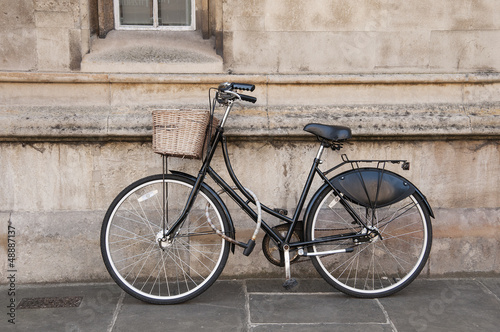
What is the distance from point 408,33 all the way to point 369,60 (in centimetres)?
A: 39

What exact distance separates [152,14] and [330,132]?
1.96 metres

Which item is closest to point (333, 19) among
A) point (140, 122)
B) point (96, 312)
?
point (140, 122)

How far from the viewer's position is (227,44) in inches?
192

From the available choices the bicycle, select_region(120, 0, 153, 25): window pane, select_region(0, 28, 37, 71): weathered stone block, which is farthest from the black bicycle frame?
select_region(0, 28, 37, 71): weathered stone block

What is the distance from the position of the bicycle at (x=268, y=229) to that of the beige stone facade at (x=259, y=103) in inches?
8.7

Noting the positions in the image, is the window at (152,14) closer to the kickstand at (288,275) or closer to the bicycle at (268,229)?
the bicycle at (268,229)

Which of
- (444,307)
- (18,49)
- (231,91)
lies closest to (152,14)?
(18,49)

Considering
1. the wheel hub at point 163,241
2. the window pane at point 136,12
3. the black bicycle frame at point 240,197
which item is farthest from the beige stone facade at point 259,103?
the wheel hub at point 163,241

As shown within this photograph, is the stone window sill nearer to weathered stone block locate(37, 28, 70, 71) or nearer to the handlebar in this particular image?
weathered stone block locate(37, 28, 70, 71)

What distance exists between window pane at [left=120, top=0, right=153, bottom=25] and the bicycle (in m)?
1.07

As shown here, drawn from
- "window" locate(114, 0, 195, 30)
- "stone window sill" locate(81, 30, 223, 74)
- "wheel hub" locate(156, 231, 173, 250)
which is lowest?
"wheel hub" locate(156, 231, 173, 250)

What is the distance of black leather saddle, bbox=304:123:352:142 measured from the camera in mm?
4340

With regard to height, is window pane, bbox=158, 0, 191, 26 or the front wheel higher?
window pane, bbox=158, 0, 191, 26

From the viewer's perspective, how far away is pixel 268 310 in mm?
4344
